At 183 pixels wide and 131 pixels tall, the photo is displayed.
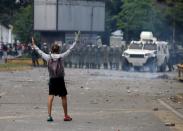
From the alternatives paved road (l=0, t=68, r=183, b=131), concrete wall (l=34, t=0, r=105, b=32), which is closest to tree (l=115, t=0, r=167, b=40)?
concrete wall (l=34, t=0, r=105, b=32)

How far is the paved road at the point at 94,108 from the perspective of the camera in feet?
49.3

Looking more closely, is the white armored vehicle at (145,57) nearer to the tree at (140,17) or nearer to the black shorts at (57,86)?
the tree at (140,17)

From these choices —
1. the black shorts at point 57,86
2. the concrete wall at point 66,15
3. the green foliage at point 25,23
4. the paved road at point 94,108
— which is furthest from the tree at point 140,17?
the black shorts at point 57,86

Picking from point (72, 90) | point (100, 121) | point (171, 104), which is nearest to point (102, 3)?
point (72, 90)

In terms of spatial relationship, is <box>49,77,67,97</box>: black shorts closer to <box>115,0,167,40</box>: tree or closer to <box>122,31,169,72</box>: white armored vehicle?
<box>122,31,169,72</box>: white armored vehicle

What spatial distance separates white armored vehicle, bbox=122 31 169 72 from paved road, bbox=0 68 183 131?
664 inches

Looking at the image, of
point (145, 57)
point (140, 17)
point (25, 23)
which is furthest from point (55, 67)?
point (140, 17)

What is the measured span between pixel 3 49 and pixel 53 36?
12.4 metres

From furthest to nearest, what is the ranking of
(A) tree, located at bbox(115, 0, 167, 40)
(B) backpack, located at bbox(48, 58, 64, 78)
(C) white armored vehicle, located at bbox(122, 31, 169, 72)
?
(A) tree, located at bbox(115, 0, 167, 40) < (C) white armored vehicle, located at bbox(122, 31, 169, 72) < (B) backpack, located at bbox(48, 58, 64, 78)

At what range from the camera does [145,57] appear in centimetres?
4719

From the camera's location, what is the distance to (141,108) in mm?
Result: 19688

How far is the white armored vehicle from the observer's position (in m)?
47.4

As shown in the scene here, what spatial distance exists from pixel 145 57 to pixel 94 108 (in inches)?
1106

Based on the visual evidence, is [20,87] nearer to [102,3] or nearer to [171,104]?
[171,104]
